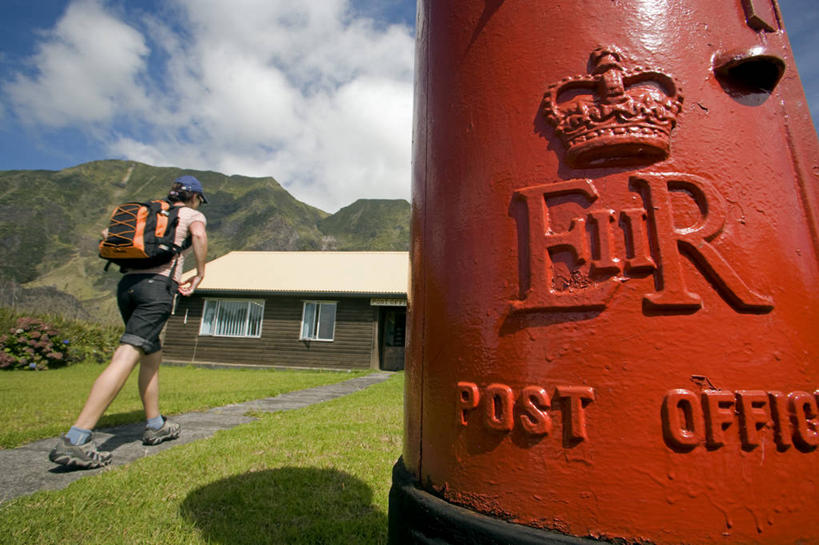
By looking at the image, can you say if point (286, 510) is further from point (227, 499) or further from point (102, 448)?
point (102, 448)

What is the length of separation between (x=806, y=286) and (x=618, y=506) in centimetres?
61

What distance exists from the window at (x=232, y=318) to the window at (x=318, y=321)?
5.46ft

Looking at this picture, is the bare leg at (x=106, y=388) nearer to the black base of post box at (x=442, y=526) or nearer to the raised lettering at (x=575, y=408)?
the black base of post box at (x=442, y=526)

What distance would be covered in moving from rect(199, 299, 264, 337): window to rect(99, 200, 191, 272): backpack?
495 inches

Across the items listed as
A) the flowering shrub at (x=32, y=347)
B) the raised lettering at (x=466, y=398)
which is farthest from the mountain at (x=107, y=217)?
the raised lettering at (x=466, y=398)

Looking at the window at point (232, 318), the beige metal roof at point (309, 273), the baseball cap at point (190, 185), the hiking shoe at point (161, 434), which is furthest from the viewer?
the window at point (232, 318)

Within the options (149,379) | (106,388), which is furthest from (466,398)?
(149,379)

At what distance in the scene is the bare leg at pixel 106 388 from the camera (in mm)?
2389

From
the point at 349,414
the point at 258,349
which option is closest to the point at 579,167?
the point at 349,414

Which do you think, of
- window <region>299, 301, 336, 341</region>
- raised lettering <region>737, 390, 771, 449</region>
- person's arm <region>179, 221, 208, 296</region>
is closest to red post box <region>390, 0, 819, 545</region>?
raised lettering <region>737, 390, 771, 449</region>

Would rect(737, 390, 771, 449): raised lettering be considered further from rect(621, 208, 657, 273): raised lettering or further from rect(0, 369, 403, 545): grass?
rect(0, 369, 403, 545): grass

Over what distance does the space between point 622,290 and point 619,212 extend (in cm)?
16

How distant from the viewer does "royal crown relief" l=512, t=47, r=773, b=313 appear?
0.81 meters

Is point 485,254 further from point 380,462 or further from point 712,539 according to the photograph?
point 380,462
